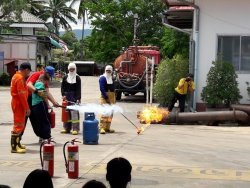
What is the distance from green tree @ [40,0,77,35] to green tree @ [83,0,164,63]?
3306 cm

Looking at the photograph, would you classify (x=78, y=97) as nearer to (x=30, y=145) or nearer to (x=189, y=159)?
(x=30, y=145)

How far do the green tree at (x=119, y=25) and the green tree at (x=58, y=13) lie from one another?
33.1 m

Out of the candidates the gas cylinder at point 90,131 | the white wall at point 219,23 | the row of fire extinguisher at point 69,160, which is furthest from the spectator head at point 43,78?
the white wall at point 219,23

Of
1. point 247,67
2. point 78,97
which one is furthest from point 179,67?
→ point 78,97

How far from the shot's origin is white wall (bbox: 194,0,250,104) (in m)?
19.3

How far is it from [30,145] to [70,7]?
2596 inches

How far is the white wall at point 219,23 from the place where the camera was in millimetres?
19344

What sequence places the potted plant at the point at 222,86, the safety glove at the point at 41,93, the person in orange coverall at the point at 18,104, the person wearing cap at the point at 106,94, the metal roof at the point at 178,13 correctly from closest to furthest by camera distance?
the person in orange coverall at the point at 18,104, the safety glove at the point at 41,93, the person wearing cap at the point at 106,94, the potted plant at the point at 222,86, the metal roof at the point at 178,13

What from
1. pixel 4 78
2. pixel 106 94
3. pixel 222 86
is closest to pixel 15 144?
pixel 106 94

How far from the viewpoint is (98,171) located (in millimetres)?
9383

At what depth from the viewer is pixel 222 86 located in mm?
18516

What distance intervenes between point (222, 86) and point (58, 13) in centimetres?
6032

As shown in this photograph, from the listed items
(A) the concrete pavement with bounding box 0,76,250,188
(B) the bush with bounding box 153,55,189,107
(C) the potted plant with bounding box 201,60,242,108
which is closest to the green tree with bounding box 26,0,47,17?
(B) the bush with bounding box 153,55,189,107

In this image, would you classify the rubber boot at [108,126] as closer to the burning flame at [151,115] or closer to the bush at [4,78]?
the burning flame at [151,115]
